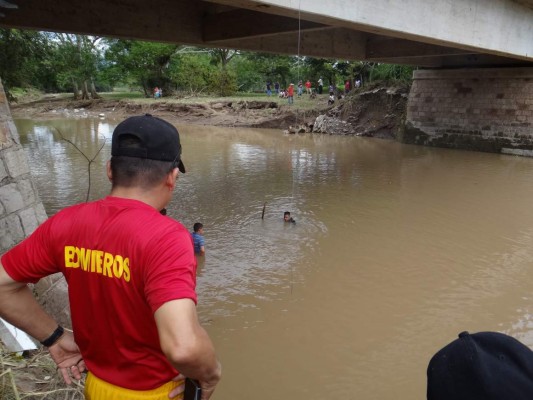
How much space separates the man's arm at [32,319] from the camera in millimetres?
1690

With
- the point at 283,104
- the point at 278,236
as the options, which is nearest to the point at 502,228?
the point at 278,236

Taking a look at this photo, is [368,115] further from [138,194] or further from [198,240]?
[138,194]

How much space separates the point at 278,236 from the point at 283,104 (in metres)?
21.4

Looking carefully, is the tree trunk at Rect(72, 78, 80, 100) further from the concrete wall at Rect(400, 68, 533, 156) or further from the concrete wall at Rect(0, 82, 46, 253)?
the concrete wall at Rect(0, 82, 46, 253)

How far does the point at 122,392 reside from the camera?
1.64m

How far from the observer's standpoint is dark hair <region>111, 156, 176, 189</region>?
5.18ft

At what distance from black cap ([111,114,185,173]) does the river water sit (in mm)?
2817

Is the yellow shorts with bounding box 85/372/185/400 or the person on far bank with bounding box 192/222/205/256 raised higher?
the yellow shorts with bounding box 85/372/185/400

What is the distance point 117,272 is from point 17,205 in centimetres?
323

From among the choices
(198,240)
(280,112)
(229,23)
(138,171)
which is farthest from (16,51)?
(138,171)

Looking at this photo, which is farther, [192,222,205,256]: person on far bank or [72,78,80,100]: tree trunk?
[72,78,80,100]: tree trunk

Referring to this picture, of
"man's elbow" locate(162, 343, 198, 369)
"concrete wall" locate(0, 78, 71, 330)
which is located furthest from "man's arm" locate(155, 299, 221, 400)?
"concrete wall" locate(0, 78, 71, 330)

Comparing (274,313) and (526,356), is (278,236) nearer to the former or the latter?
(274,313)

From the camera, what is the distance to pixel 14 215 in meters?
4.06
